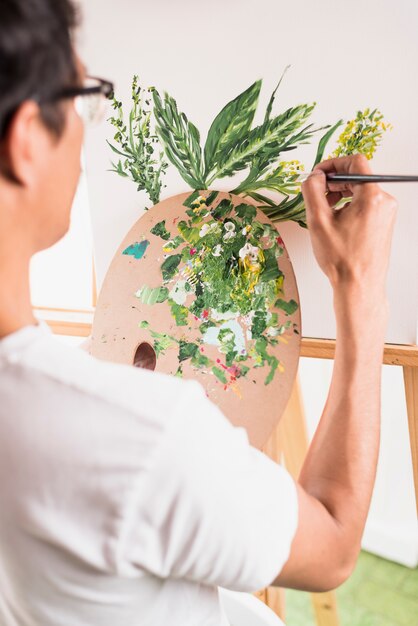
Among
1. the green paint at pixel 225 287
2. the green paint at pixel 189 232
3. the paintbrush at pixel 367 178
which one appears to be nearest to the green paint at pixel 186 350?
the green paint at pixel 225 287

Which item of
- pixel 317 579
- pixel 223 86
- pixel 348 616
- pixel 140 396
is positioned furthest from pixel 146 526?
pixel 348 616

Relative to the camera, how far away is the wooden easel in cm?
115

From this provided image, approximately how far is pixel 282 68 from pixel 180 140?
10.2 inches

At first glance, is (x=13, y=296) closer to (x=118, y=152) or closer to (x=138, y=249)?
(x=138, y=249)

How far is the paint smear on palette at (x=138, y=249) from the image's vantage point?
132 centimetres

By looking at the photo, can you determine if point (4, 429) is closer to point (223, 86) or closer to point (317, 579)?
point (317, 579)

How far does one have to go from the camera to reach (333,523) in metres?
0.69

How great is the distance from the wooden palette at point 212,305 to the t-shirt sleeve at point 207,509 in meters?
0.52

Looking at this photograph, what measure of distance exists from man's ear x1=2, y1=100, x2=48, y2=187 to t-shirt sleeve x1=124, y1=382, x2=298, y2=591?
254 millimetres

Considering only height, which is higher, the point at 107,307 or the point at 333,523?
the point at 107,307

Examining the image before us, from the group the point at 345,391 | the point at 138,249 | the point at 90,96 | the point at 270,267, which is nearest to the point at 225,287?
the point at 270,267

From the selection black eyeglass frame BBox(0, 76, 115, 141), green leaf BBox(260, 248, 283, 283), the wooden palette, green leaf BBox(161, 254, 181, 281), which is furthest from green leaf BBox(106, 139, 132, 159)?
black eyeglass frame BBox(0, 76, 115, 141)

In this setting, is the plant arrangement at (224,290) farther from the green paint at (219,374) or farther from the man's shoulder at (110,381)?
the man's shoulder at (110,381)

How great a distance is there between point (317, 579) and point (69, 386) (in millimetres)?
344
